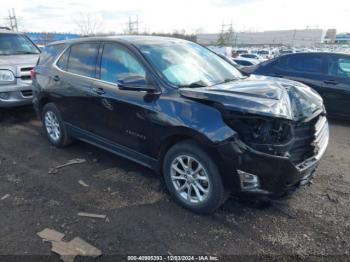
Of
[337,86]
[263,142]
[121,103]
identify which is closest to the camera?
[263,142]

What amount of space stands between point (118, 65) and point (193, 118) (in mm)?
1445

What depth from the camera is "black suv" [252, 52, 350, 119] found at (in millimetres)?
6336

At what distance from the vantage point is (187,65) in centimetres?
371

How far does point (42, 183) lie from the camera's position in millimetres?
3967

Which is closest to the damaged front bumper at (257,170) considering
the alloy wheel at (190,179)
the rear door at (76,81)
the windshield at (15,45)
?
the alloy wheel at (190,179)

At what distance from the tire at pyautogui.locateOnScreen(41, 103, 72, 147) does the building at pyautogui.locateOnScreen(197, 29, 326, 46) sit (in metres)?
81.7

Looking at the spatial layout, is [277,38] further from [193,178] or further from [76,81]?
[193,178]

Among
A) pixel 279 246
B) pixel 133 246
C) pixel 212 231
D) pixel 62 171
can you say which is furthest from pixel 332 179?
pixel 62 171

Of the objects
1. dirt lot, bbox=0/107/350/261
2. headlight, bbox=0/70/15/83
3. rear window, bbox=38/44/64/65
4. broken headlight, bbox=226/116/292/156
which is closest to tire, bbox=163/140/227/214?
dirt lot, bbox=0/107/350/261

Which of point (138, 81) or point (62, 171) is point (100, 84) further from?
point (62, 171)

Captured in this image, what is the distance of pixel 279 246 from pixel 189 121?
1436 mm

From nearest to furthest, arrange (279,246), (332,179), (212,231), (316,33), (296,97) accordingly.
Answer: (279,246) < (212,231) < (296,97) < (332,179) < (316,33)

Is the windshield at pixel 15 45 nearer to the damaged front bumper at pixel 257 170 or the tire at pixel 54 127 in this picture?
the tire at pixel 54 127

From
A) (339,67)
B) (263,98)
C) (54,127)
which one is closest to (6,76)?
(54,127)
